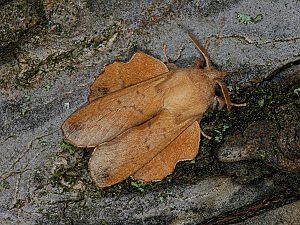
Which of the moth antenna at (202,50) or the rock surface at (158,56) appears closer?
the moth antenna at (202,50)

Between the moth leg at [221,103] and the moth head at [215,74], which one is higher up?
the moth head at [215,74]

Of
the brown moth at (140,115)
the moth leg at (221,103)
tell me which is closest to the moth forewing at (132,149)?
the brown moth at (140,115)

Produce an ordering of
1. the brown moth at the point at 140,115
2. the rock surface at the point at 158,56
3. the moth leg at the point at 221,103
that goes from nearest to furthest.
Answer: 1. the brown moth at the point at 140,115
2. the moth leg at the point at 221,103
3. the rock surface at the point at 158,56

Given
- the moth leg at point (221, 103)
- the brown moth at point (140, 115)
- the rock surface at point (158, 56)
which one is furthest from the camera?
the rock surface at point (158, 56)

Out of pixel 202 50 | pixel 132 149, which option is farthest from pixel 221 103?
pixel 132 149

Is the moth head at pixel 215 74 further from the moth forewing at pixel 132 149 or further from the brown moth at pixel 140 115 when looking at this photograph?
the moth forewing at pixel 132 149

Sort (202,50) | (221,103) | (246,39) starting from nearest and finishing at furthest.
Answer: (202,50) < (221,103) < (246,39)

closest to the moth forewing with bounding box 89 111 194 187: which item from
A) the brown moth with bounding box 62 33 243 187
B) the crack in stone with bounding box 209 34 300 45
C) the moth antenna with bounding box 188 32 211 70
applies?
the brown moth with bounding box 62 33 243 187

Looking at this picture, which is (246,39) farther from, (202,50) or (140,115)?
(140,115)
